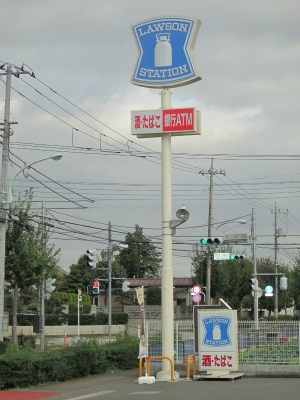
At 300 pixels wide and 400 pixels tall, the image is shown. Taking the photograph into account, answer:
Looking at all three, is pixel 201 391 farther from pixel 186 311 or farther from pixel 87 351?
pixel 186 311

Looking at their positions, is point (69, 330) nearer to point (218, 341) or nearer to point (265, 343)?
point (265, 343)

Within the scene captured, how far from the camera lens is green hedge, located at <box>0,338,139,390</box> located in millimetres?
17703

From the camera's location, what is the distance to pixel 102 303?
84.4m

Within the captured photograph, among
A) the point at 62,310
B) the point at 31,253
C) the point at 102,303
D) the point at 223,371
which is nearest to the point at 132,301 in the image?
the point at 102,303

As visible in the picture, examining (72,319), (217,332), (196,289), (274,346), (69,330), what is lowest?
(69,330)

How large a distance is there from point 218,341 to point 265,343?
193 cm

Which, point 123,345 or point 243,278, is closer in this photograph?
point 123,345

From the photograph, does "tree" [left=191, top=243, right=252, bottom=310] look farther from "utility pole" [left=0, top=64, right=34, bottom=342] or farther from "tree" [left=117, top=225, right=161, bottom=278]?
"tree" [left=117, top=225, right=161, bottom=278]

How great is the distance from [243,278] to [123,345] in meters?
39.7

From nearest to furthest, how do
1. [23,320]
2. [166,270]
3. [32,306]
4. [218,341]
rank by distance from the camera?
[218,341] < [166,270] < [23,320] < [32,306]

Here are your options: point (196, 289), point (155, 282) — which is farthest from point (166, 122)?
point (155, 282)

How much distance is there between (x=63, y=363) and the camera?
750 inches

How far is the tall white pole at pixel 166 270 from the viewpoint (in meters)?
19.1

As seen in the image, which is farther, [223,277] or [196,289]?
[223,277]
